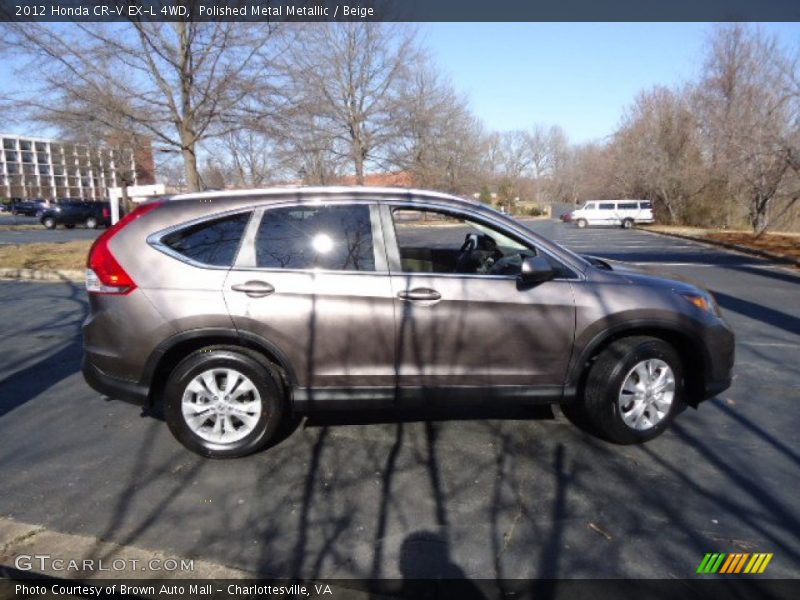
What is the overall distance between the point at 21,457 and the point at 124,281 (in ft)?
4.64

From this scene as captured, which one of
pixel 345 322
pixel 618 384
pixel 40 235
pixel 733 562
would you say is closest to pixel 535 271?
pixel 618 384

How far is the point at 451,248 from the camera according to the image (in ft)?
14.6

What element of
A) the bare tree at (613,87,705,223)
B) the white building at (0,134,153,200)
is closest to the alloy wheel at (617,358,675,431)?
the bare tree at (613,87,705,223)

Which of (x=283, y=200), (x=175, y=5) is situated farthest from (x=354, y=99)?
(x=283, y=200)

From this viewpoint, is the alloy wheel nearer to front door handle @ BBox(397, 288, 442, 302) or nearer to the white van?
front door handle @ BBox(397, 288, 442, 302)

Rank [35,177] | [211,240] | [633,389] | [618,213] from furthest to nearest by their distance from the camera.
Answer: [35,177]
[618,213]
[633,389]
[211,240]

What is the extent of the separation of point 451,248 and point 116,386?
2.84 metres

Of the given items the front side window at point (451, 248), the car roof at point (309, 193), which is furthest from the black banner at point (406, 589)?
the car roof at point (309, 193)

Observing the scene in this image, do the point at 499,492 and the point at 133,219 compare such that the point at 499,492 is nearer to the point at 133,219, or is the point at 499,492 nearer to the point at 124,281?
the point at 124,281

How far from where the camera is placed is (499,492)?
2932 mm

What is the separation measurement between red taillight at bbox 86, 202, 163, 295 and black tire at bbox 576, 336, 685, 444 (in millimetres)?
3190

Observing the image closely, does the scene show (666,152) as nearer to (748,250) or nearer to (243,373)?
(748,250)

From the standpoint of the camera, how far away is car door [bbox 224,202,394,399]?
3.20 meters

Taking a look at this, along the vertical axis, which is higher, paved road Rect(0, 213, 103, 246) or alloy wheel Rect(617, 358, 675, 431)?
alloy wheel Rect(617, 358, 675, 431)
